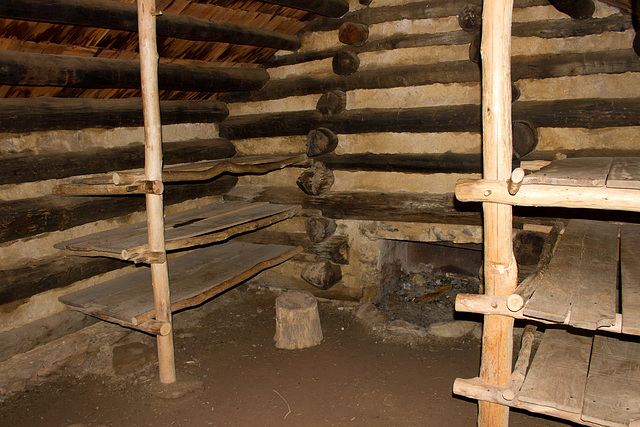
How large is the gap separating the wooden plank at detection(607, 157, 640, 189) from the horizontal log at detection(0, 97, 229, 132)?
14.7ft

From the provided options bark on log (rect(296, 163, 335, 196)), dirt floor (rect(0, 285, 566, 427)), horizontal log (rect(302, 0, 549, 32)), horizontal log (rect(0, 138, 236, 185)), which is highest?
horizontal log (rect(302, 0, 549, 32))

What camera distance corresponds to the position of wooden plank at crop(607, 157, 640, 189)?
7.61ft

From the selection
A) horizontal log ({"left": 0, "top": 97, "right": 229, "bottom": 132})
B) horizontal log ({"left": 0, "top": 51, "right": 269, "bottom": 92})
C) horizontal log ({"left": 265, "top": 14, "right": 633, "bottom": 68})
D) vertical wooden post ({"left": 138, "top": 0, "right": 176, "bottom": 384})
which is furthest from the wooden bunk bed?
horizontal log ({"left": 0, "top": 97, "right": 229, "bottom": 132})

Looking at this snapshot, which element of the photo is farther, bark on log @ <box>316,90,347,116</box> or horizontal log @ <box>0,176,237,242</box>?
bark on log @ <box>316,90,347,116</box>

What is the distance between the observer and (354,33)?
17.7ft

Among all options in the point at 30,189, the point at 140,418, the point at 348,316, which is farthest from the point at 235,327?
the point at 30,189

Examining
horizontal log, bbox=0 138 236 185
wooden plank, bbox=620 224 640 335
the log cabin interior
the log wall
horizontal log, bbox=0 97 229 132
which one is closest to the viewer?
wooden plank, bbox=620 224 640 335

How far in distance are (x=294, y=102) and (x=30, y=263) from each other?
3524mm

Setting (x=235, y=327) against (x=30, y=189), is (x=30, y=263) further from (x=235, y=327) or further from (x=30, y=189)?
(x=235, y=327)

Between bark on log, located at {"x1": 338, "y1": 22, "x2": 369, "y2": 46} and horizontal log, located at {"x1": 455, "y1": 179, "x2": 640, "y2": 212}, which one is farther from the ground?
bark on log, located at {"x1": 338, "y1": 22, "x2": 369, "y2": 46}

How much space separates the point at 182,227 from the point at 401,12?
341 centimetres

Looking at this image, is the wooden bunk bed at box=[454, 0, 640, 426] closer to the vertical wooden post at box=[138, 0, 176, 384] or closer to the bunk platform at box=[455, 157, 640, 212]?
the bunk platform at box=[455, 157, 640, 212]

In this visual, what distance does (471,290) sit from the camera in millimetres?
6590

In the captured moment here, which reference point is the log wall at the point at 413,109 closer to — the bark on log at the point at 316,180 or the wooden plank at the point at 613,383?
the bark on log at the point at 316,180
